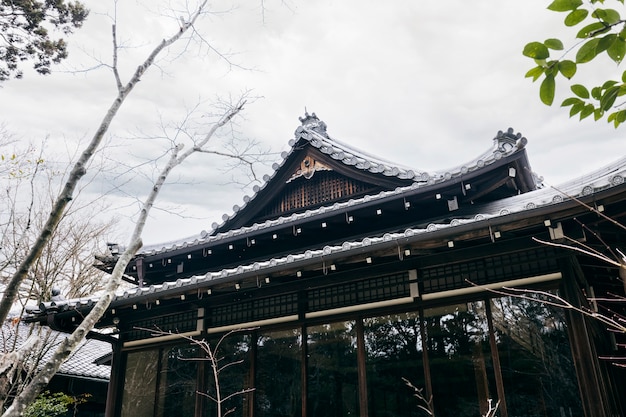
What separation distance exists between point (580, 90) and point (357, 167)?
6.91 m

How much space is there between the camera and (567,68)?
1.88m

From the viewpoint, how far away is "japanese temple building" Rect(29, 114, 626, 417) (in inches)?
224

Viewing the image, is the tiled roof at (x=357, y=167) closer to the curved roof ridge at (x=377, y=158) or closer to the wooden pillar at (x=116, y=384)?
the curved roof ridge at (x=377, y=158)

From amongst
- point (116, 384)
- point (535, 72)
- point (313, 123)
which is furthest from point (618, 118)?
point (116, 384)

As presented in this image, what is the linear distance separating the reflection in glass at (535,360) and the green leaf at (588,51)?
15.1ft

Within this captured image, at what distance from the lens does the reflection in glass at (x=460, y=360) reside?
5957 millimetres

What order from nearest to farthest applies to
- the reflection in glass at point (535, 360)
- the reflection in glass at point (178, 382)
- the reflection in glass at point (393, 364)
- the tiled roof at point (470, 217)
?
the tiled roof at point (470, 217) < the reflection in glass at point (535, 360) < the reflection in glass at point (393, 364) < the reflection in glass at point (178, 382)

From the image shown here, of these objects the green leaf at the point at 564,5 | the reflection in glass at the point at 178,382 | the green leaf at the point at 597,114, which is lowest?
the reflection in glass at the point at 178,382

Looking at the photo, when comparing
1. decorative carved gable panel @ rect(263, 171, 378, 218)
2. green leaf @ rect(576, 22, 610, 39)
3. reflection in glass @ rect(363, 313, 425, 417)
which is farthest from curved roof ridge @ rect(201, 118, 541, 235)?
green leaf @ rect(576, 22, 610, 39)

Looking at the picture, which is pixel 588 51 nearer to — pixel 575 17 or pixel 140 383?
pixel 575 17

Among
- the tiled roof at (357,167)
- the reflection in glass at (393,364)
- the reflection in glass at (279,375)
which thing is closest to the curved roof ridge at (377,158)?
the tiled roof at (357,167)

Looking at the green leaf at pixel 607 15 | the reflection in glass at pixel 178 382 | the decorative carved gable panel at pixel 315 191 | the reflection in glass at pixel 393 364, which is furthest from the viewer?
the decorative carved gable panel at pixel 315 191

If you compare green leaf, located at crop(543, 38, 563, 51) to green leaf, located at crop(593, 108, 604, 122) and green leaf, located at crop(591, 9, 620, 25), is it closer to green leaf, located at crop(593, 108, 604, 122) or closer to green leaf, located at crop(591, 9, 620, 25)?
green leaf, located at crop(591, 9, 620, 25)

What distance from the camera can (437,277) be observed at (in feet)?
22.0
